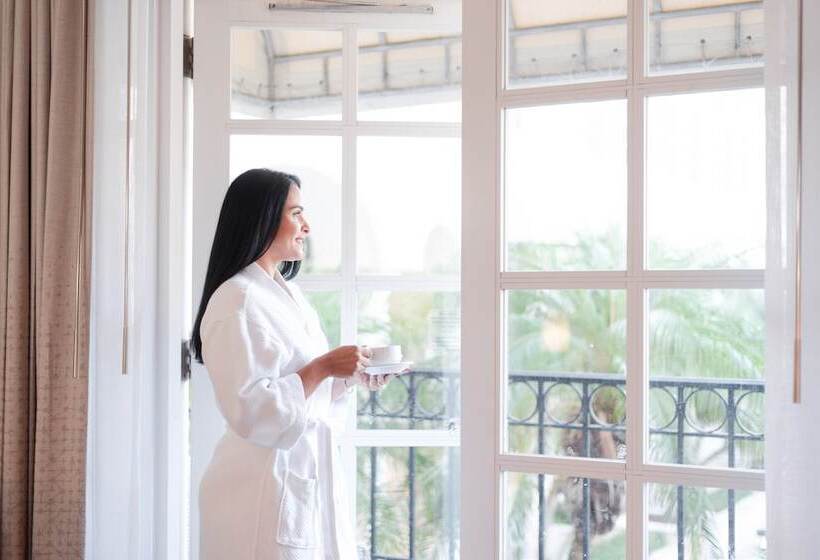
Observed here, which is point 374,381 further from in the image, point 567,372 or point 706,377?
point 706,377

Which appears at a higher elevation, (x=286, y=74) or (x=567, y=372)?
(x=286, y=74)

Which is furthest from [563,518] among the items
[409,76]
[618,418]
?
[409,76]

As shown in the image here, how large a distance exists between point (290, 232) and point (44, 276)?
774 mm

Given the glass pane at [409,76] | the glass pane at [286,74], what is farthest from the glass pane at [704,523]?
the glass pane at [286,74]

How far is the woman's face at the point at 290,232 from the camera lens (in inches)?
88.8

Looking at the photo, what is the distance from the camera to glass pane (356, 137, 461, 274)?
8.75 ft

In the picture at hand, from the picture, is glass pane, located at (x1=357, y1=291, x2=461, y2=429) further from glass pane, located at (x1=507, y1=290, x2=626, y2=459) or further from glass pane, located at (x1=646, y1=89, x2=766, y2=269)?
glass pane, located at (x1=646, y1=89, x2=766, y2=269)

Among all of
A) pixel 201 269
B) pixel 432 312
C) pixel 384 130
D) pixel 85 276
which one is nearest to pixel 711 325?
pixel 432 312

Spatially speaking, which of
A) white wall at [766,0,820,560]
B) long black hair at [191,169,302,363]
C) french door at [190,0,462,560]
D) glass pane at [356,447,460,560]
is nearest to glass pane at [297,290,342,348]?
french door at [190,0,462,560]

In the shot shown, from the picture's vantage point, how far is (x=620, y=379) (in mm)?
2188

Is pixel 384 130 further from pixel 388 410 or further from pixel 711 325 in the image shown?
pixel 711 325

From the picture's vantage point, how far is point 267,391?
6.54 feet

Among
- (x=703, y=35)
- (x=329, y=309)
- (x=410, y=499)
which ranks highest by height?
(x=703, y=35)

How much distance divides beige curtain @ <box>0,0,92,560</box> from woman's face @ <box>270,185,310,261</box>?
0.64m
